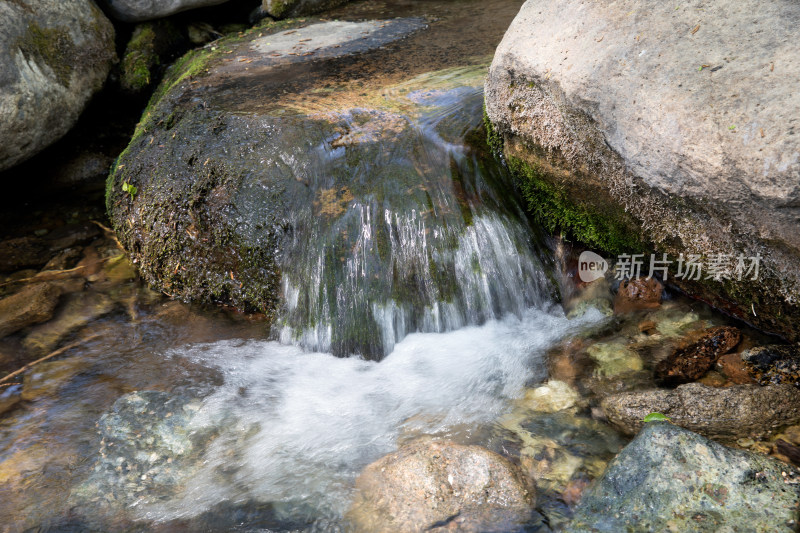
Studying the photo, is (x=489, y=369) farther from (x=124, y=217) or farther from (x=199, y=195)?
(x=124, y=217)

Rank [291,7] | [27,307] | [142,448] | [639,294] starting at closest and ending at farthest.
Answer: [142,448]
[639,294]
[27,307]
[291,7]

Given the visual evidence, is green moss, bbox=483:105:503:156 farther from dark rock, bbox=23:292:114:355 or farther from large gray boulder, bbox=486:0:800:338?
dark rock, bbox=23:292:114:355

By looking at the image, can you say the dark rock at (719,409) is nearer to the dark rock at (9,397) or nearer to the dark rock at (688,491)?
the dark rock at (688,491)

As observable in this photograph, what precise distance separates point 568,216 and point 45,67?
5047 millimetres

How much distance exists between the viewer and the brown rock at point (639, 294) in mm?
3977

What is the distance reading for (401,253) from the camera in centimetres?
405

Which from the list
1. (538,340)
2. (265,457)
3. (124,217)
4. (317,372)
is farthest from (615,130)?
(124,217)

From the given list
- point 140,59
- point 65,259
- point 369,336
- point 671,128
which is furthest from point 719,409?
point 140,59

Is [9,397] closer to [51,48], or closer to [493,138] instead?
[51,48]

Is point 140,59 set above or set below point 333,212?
above

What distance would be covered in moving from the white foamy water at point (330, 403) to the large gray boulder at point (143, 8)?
15.0 feet

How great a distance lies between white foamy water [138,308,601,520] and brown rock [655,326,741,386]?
673 mm

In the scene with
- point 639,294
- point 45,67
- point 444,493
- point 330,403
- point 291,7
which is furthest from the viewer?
point 291,7

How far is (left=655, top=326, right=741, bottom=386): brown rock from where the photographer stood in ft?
11.3
